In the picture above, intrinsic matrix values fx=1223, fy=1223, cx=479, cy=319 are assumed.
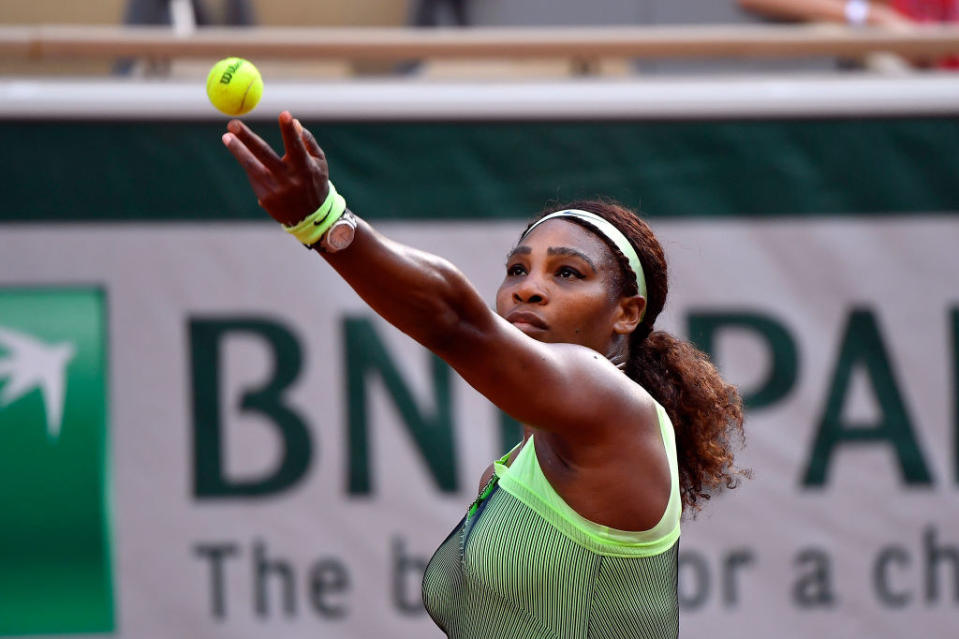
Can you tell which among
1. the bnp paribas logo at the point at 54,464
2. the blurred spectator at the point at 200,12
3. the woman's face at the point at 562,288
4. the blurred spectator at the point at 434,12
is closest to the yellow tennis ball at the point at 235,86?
the woman's face at the point at 562,288

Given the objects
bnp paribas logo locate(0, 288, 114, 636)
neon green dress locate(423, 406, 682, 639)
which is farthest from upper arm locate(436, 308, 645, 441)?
bnp paribas logo locate(0, 288, 114, 636)

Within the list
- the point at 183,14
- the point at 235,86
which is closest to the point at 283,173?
the point at 235,86

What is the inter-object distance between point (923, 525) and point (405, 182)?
6.63ft

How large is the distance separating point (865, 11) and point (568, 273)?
388 centimetres

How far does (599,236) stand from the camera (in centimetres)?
212

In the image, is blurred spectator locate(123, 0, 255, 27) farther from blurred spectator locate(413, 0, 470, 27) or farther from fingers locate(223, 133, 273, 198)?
fingers locate(223, 133, 273, 198)

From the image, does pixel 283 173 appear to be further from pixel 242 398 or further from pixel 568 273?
pixel 242 398

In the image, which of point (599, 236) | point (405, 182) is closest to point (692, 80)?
point (405, 182)

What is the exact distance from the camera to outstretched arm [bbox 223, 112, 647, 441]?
5.25 feet

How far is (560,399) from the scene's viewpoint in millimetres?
1737

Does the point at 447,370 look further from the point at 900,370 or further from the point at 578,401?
the point at 578,401

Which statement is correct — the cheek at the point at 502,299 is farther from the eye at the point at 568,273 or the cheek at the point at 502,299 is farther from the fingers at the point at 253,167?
the fingers at the point at 253,167

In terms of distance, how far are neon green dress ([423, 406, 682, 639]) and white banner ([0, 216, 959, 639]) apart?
6.33ft

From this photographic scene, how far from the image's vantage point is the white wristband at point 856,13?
Answer: 17.5 ft
